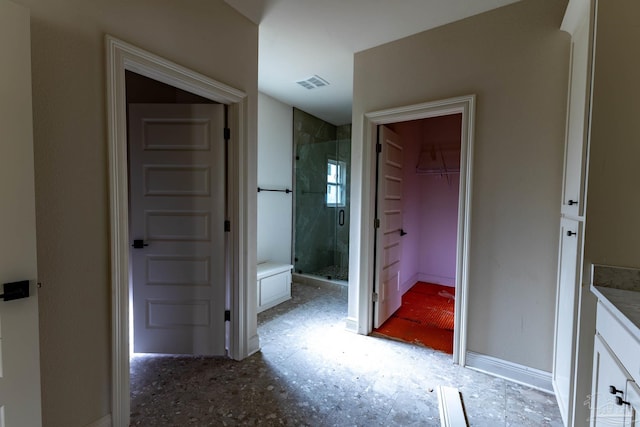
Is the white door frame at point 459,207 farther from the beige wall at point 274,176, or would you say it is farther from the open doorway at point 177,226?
the beige wall at point 274,176

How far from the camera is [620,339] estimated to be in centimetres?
101

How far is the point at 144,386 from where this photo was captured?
195 cm

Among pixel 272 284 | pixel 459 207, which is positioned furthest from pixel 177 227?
pixel 459 207

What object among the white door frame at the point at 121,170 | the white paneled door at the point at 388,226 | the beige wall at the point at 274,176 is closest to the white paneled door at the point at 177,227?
the white door frame at the point at 121,170

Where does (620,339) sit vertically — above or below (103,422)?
above

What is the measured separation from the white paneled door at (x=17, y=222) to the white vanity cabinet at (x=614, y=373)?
2.06m

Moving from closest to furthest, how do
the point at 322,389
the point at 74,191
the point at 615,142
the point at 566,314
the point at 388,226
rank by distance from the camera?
the point at 615,142
the point at 74,191
the point at 566,314
the point at 322,389
the point at 388,226

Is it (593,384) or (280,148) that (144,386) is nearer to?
(593,384)

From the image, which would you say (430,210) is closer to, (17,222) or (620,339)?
(620,339)

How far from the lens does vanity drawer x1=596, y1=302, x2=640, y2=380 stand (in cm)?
90

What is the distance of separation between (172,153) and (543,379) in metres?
3.04

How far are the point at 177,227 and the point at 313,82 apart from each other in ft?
7.22

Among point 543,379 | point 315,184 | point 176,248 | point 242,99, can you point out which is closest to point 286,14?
point 242,99

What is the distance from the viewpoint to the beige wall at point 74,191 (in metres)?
1.26
